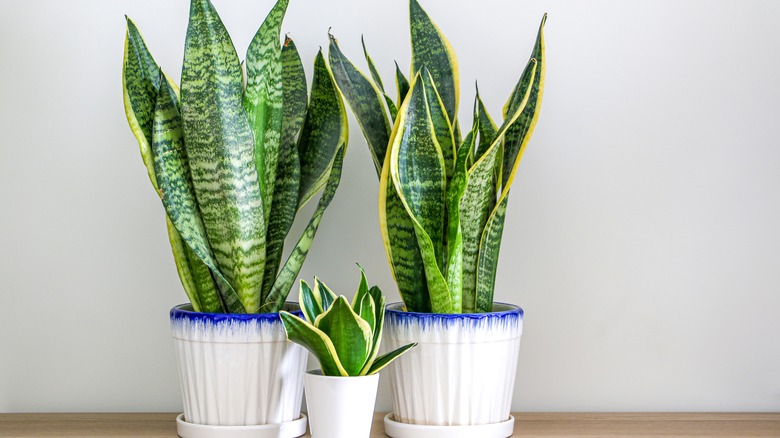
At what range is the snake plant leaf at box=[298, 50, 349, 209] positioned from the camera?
0.86 m

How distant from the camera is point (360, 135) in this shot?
98 cm

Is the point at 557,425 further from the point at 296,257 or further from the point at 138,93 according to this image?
the point at 138,93

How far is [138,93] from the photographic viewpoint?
0.81 m

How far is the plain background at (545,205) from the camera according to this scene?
978mm

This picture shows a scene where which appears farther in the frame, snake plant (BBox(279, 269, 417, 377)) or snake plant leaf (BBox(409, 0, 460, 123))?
snake plant leaf (BBox(409, 0, 460, 123))

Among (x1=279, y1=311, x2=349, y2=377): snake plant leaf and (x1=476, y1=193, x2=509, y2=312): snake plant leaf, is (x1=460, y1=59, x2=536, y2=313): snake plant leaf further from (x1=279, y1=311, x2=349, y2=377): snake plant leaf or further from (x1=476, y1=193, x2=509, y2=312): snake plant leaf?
(x1=279, y1=311, x2=349, y2=377): snake plant leaf

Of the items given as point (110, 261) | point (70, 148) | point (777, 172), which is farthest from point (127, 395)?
point (777, 172)

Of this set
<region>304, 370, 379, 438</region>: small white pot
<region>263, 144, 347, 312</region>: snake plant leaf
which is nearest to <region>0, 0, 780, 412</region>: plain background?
<region>263, 144, 347, 312</region>: snake plant leaf

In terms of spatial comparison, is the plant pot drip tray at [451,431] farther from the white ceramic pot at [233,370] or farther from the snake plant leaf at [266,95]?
the snake plant leaf at [266,95]

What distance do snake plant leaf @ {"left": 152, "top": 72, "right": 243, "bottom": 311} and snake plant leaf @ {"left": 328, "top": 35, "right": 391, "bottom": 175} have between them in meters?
0.18

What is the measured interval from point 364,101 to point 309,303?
0.23m

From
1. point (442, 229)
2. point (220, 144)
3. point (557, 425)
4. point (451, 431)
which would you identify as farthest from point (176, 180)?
point (557, 425)

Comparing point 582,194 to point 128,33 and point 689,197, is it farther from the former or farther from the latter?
point 128,33

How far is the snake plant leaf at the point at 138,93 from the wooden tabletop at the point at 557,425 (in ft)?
1.00
